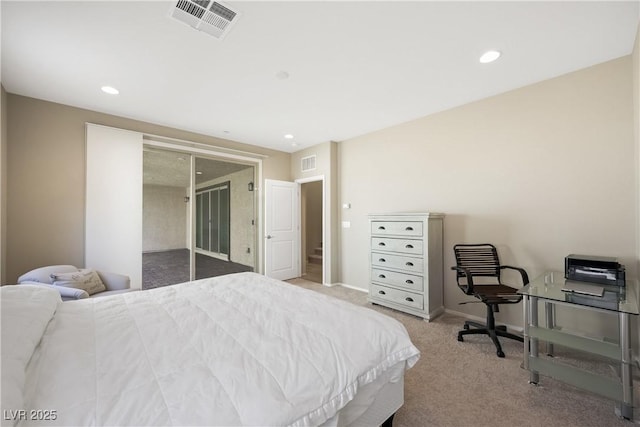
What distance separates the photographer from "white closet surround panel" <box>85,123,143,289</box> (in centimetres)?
324

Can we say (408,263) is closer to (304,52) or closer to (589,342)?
(589,342)

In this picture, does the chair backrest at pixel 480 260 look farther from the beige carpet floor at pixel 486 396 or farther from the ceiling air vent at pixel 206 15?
the ceiling air vent at pixel 206 15

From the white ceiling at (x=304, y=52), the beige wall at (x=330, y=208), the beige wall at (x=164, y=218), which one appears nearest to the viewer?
the white ceiling at (x=304, y=52)

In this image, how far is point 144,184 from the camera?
3.80 meters

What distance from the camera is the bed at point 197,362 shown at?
0.81m

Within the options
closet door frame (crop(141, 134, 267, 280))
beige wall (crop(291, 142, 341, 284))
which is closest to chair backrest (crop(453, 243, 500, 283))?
beige wall (crop(291, 142, 341, 284))

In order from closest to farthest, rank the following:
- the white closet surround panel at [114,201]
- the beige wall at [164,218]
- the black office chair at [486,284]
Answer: the black office chair at [486,284] < the white closet surround panel at [114,201] < the beige wall at [164,218]

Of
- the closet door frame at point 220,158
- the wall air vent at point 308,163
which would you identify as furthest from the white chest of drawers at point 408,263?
the closet door frame at point 220,158

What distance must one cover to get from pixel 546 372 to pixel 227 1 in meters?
3.42

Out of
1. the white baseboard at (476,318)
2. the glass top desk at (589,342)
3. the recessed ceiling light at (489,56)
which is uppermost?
the recessed ceiling light at (489,56)

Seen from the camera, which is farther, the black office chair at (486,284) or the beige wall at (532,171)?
the black office chair at (486,284)

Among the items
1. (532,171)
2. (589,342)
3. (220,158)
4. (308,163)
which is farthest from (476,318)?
(220,158)

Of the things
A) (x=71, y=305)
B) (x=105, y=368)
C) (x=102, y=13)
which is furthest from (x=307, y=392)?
(x=102, y=13)

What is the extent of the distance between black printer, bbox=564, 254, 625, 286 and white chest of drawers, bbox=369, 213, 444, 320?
4.09 ft
